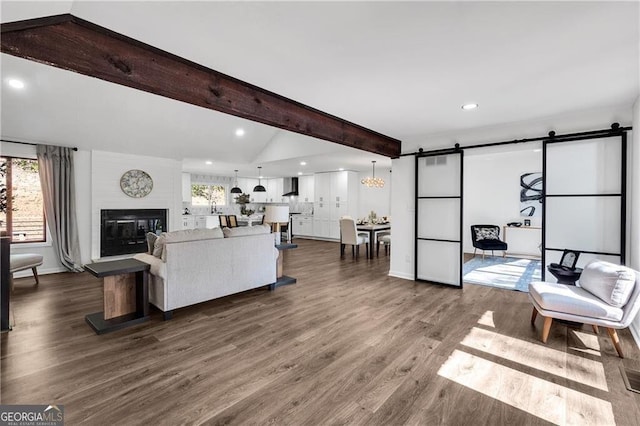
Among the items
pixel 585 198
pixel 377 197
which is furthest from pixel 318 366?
pixel 377 197

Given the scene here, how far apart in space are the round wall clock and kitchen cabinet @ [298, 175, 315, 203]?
521 cm

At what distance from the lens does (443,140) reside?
4.84 metres

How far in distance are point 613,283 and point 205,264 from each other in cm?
417

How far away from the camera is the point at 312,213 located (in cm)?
1059

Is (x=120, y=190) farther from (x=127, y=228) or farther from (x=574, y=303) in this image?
(x=574, y=303)

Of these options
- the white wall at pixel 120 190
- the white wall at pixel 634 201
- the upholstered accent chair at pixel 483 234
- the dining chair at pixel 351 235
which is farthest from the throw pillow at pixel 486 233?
the white wall at pixel 120 190

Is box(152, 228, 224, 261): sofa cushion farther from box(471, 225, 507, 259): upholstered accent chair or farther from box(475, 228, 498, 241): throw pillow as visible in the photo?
box(475, 228, 498, 241): throw pillow

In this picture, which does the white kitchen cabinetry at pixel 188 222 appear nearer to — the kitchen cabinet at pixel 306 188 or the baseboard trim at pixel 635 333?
the kitchen cabinet at pixel 306 188

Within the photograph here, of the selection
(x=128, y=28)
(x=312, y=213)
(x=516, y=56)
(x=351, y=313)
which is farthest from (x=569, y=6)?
(x=312, y=213)

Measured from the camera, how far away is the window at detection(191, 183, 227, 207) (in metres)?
10.7

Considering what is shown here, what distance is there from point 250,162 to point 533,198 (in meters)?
7.01

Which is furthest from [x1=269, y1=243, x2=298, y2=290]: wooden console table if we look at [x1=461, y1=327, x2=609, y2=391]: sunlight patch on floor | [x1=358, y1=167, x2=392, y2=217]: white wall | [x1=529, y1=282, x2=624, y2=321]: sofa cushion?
[x1=358, y1=167, x2=392, y2=217]: white wall

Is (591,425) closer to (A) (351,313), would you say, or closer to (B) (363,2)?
(A) (351,313)

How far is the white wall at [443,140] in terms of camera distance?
3.56m
